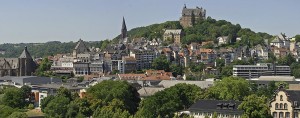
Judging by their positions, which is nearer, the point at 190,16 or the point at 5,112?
the point at 5,112

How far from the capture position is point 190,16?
14325 cm

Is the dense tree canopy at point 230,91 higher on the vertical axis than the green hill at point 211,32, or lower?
lower

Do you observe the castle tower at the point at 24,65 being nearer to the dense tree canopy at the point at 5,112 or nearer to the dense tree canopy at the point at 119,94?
the dense tree canopy at the point at 5,112

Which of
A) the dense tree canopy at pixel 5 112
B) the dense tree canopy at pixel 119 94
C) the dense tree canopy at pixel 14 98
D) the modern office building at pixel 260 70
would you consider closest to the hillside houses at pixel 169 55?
the modern office building at pixel 260 70

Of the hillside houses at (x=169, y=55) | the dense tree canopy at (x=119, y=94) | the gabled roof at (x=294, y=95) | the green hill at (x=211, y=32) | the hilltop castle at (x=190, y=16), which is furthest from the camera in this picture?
the hilltop castle at (x=190, y=16)

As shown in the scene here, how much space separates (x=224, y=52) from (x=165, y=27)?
3132 cm

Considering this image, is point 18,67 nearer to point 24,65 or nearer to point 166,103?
point 24,65

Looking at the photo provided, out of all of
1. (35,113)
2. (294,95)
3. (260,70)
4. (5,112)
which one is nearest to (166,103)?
(294,95)

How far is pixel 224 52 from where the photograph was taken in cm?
11275

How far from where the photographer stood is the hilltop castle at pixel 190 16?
465 ft

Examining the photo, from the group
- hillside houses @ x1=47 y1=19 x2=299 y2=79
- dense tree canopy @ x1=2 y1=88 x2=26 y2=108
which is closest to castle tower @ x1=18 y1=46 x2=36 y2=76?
hillside houses @ x1=47 y1=19 x2=299 y2=79

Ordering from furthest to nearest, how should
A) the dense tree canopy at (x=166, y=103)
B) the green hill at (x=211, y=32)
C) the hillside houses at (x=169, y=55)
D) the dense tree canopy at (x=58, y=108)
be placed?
the green hill at (x=211, y=32), the hillside houses at (x=169, y=55), the dense tree canopy at (x=58, y=108), the dense tree canopy at (x=166, y=103)

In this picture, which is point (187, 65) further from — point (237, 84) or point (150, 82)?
point (237, 84)

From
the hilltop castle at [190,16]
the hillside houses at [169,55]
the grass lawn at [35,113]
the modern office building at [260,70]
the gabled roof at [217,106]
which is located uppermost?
the hilltop castle at [190,16]
